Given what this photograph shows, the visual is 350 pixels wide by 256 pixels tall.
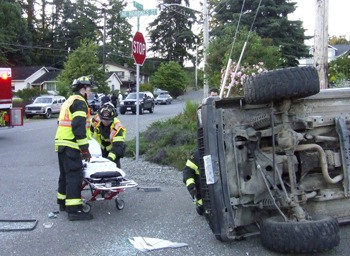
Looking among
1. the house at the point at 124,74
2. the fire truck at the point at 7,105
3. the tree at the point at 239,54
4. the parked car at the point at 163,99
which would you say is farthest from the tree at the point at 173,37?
the fire truck at the point at 7,105

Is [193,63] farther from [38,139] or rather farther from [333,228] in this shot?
[333,228]

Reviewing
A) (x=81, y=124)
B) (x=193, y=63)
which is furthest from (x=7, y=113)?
(x=193, y=63)

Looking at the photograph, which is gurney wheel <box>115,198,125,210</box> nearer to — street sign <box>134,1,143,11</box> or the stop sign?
the stop sign

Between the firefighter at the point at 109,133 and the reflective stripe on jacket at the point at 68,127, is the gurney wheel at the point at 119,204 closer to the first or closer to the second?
the firefighter at the point at 109,133

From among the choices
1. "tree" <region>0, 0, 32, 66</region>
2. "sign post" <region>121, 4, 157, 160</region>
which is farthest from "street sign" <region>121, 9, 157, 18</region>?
"tree" <region>0, 0, 32, 66</region>

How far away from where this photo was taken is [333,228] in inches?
184

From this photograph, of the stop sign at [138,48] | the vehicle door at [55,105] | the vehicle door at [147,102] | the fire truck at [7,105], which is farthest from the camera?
the vehicle door at [147,102]

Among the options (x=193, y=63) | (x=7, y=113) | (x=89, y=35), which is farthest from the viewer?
(x=193, y=63)

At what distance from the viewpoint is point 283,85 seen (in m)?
4.81

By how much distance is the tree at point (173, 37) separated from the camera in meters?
77.4

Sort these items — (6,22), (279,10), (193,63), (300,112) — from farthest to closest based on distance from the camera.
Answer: (193,63)
(6,22)
(279,10)
(300,112)

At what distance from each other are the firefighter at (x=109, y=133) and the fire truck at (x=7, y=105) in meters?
8.92

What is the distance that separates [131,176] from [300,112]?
488 cm

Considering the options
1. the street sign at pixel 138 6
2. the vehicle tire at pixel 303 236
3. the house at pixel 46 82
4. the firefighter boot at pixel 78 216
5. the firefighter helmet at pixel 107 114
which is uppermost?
the house at pixel 46 82
